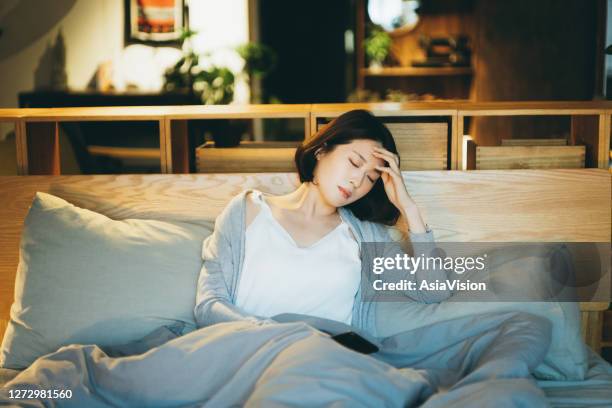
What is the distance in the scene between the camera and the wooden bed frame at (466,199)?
245 cm

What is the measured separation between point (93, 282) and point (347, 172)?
0.80 metres

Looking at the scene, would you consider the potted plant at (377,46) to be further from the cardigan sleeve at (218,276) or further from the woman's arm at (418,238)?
the cardigan sleeve at (218,276)

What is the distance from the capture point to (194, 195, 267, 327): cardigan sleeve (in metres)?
2.00

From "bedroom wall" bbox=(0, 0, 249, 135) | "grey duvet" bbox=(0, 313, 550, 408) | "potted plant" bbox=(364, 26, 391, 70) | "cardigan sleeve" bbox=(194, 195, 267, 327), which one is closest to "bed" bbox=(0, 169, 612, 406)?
"cardigan sleeve" bbox=(194, 195, 267, 327)

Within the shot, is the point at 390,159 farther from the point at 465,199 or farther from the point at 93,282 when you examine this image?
the point at 93,282

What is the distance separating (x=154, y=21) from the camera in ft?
22.0

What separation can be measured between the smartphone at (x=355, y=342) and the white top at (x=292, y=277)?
0.20 m

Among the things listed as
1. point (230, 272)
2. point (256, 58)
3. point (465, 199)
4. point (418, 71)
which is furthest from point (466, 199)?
point (418, 71)

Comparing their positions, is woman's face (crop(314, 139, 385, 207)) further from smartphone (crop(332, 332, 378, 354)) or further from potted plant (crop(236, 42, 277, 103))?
potted plant (crop(236, 42, 277, 103))

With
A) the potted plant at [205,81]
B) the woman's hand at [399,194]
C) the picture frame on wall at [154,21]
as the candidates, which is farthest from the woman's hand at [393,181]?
the picture frame on wall at [154,21]

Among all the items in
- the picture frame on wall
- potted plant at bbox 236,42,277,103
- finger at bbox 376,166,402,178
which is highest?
the picture frame on wall

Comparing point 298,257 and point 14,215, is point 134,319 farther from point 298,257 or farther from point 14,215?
point 14,215

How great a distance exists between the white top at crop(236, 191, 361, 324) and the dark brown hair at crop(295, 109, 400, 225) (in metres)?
0.20

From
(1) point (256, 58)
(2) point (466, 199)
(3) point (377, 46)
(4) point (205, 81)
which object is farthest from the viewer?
(3) point (377, 46)
